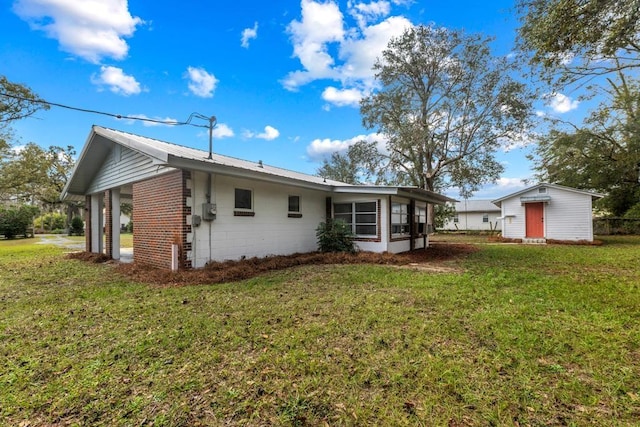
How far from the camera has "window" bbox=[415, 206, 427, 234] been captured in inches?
545

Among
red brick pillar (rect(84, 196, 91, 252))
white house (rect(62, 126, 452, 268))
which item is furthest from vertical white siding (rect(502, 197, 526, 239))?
red brick pillar (rect(84, 196, 91, 252))

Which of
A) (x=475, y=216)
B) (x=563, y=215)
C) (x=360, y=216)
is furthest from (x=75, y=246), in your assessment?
(x=475, y=216)

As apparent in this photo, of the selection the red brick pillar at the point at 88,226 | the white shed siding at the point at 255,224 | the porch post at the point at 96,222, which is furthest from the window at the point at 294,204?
the red brick pillar at the point at 88,226

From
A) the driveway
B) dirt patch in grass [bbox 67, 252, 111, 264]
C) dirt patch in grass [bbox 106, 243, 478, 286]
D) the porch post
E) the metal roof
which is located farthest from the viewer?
the metal roof

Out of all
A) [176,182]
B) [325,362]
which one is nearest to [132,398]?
[325,362]

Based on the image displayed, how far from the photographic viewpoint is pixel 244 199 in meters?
8.74

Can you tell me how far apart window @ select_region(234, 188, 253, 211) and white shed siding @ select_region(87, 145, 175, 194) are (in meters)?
1.89

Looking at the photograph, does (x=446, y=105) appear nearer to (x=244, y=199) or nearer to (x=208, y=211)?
(x=244, y=199)

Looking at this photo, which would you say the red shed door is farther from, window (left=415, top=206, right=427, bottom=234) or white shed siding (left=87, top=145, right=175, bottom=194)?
white shed siding (left=87, top=145, right=175, bottom=194)

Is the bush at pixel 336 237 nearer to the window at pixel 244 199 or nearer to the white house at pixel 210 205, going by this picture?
the white house at pixel 210 205

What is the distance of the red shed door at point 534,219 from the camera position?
16.9 m

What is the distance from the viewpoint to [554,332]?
3.50 meters

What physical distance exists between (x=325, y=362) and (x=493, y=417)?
1.41 meters

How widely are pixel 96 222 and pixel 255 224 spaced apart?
298 inches
